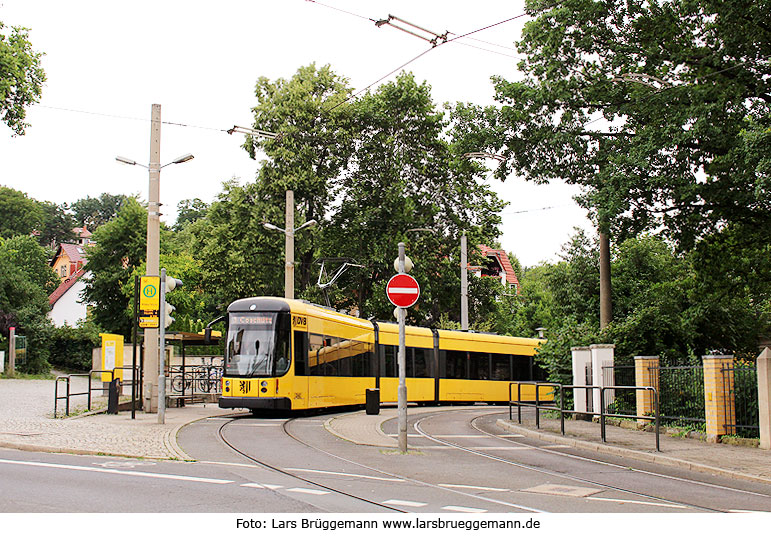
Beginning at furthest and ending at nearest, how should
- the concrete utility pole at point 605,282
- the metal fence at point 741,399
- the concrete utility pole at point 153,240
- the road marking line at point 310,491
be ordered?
the concrete utility pole at point 605,282 < the concrete utility pole at point 153,240 < the metal fence at point 741,399 < the road marking line at point 310,491

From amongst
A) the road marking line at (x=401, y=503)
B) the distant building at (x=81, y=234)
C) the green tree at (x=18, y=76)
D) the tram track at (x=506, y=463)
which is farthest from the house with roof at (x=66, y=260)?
the road marking line at (x=401, y=503)

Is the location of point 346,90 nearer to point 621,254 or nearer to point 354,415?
point 621,254

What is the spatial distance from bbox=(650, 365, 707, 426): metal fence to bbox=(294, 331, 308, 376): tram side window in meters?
8.69

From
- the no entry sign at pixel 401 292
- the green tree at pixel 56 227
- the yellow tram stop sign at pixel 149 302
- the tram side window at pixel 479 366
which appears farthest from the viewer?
the green tree at pixel 56 227

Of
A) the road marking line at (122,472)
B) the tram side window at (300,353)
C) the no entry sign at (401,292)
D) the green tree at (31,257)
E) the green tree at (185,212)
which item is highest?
the green tree at (185,212)

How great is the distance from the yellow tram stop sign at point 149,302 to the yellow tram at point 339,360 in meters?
1.87

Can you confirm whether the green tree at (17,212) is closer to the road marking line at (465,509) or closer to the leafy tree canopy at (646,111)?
the leafy tree canopy at (646,111)

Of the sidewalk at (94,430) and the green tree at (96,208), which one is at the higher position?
the green tree at (96,208)

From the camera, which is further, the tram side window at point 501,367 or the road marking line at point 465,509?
the tram side window at point 501,367

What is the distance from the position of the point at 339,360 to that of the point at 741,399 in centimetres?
1145

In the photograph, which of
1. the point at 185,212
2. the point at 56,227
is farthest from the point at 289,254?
the point at 185,212

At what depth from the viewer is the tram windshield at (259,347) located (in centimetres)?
2128

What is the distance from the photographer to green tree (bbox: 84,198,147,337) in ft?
195

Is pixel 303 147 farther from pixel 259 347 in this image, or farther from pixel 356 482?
pixel 356 482
